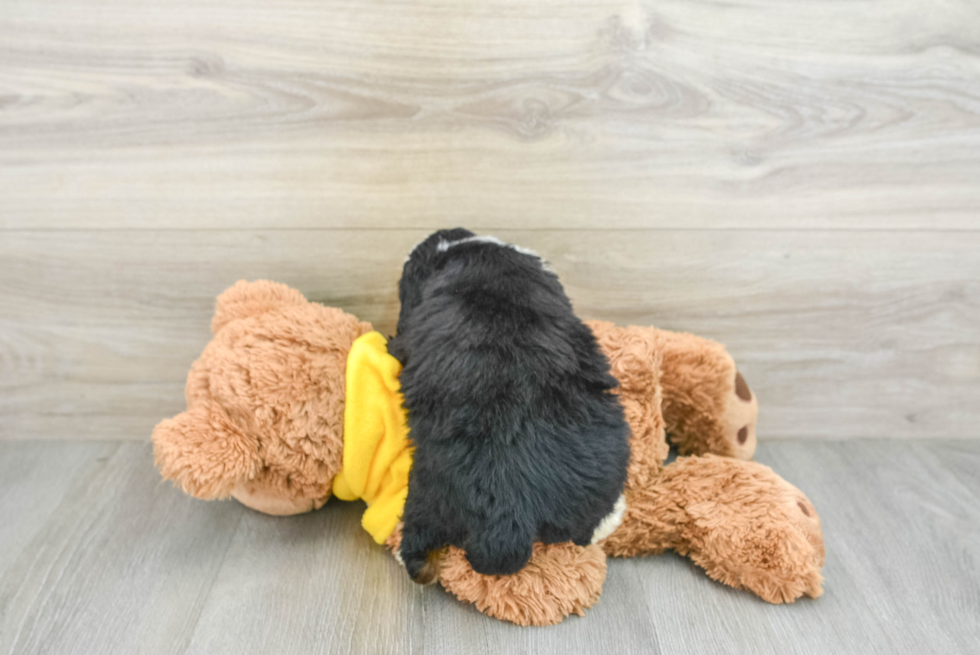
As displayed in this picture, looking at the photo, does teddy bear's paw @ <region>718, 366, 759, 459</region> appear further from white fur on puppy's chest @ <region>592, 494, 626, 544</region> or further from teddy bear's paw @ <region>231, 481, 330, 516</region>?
teddy bear's paw @ <region>231, 481, 330, 516</region>

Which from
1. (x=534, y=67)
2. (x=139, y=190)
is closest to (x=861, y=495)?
(x=534, y=67)

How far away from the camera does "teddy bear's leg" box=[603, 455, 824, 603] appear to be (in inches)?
26.3

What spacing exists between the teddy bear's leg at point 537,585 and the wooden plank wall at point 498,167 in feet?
1.11

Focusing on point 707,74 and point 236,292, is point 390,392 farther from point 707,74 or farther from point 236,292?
point 707,74

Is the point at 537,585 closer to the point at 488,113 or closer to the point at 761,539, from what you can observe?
the point at 761,539

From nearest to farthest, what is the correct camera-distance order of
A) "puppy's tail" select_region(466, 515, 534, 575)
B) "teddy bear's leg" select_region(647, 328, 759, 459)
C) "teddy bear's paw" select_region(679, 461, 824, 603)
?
"puppy's tail" select_region(466, 515, 534, 575), "teddy bear's paw" select_region(679, 461, 824, 603), "teddy bear's leg" select_region(647, 328, 759, 459)

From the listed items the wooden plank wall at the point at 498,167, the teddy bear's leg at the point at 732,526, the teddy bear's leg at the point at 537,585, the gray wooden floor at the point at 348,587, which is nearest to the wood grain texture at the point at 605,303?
the wooden plank wall at the point at 498,167

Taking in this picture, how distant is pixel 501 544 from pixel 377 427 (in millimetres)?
206

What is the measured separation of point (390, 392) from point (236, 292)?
24 cm

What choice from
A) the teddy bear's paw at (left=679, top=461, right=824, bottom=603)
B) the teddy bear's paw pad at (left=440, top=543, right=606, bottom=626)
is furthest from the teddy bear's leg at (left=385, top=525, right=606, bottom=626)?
the teddy bear's paw at (left=679, top=461, right=824, bottom=603)

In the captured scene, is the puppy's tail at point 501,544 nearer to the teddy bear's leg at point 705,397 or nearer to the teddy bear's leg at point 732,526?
the teddy bear's leg at point 732,526

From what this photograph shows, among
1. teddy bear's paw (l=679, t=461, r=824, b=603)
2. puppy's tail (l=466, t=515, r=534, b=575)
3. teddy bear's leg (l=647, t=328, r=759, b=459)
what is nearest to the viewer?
puppy's tail (l=466, t=515, r=534, b=575)

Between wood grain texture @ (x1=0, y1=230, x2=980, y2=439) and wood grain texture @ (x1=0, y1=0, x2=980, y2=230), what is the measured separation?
0.03 metres

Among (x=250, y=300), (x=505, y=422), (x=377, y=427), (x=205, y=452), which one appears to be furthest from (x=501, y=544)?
(x=250, y=300)
